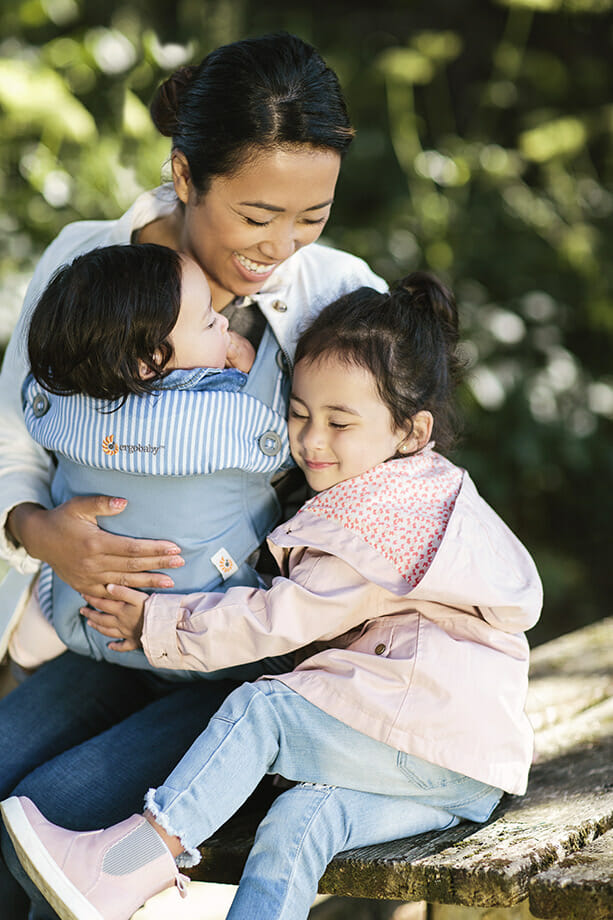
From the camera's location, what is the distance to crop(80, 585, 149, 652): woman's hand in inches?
66.5

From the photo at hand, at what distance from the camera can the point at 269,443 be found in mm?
1740

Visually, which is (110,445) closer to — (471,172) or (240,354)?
(240,354)

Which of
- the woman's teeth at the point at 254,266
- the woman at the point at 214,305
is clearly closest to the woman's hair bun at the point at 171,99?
the woman at the point at 214,305

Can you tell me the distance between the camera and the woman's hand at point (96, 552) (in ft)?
5.56

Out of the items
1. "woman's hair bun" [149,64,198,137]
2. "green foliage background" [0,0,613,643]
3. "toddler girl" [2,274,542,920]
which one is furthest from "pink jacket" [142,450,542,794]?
"green foliage background" [0,0,613,643]

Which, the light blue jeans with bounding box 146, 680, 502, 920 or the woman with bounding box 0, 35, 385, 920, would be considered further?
the woman with bounding box 0, 35, 385, 920

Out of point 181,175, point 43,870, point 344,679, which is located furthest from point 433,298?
point 43,870

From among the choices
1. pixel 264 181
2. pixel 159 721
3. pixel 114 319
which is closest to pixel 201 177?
pixel 264 181

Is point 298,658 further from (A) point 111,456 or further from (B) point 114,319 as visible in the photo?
(B) point 114,319

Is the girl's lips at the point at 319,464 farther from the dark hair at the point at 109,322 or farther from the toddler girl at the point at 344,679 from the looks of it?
the dark hair at the point at 109,322

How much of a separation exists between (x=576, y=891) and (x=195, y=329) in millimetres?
1008

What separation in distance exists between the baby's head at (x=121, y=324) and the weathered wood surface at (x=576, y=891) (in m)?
0.93

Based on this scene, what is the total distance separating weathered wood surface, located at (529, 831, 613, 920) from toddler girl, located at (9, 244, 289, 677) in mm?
665

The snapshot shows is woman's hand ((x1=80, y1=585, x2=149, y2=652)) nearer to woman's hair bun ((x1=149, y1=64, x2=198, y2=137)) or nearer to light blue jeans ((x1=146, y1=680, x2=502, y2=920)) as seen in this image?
light blue jeans ((x1=146, y1=680, x2=502, y2=920))
